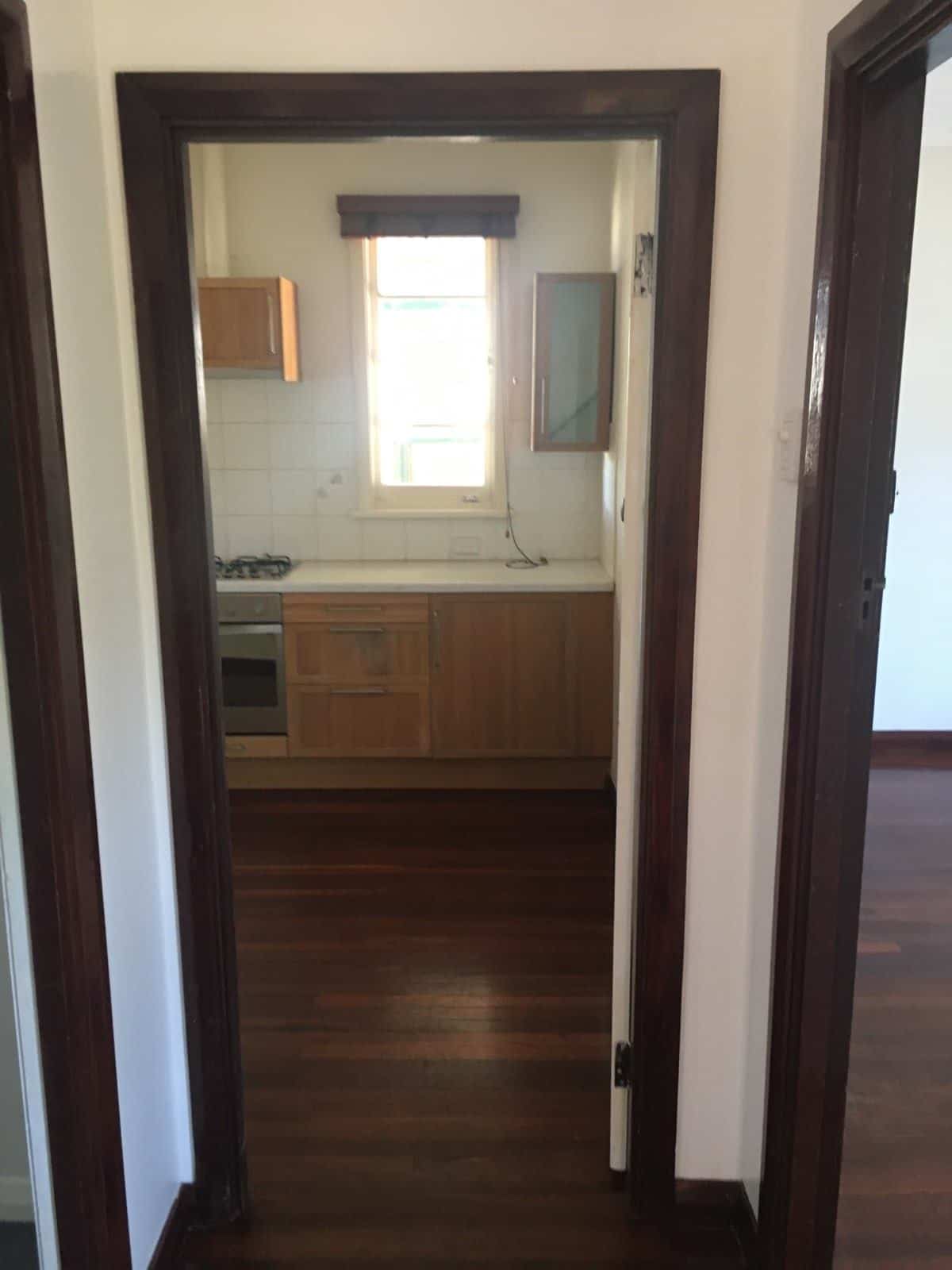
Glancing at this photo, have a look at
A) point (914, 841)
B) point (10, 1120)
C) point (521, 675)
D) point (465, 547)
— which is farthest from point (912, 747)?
point (10, 1120)

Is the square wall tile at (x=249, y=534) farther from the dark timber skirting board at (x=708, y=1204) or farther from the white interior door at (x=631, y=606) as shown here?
the dark timber skirting board at (x=708, y=1204)

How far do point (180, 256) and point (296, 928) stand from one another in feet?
6.74

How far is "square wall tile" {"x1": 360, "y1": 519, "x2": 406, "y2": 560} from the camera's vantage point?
14.7 ft

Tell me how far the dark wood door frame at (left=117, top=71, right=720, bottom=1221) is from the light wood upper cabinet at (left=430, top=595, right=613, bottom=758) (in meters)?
2.13

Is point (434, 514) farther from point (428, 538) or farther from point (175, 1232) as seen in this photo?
point (175, 1232)

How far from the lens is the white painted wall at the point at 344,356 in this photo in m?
4.14

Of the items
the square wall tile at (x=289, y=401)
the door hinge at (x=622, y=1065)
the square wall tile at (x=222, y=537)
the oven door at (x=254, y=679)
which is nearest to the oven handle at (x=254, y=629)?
the oven door at (x=254, y=679)

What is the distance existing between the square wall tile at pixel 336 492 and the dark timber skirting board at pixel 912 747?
8.42 ft

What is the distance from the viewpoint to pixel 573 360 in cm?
400

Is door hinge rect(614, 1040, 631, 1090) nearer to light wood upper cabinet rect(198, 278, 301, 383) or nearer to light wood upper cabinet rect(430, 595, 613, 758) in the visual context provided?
light wood upper cabinet rect(430, 595, 613, 758)

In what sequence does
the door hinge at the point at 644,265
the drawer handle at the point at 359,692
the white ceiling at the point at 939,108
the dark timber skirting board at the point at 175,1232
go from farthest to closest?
the drawer handle at the point at 359,692 < the white ceiling at the point at 939,108 < the dark timber skirting board at the point at 175,1232 < the door hinge at the point at 644,265

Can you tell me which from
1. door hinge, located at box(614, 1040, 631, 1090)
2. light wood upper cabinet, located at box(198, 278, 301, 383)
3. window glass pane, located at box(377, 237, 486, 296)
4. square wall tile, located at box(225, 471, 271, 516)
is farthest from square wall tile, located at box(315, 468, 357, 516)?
door hinge, located at box(614, 1040, 631, 1090)

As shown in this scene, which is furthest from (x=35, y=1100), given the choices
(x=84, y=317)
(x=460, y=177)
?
(x=460, y=177)

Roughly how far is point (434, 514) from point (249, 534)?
832mm
